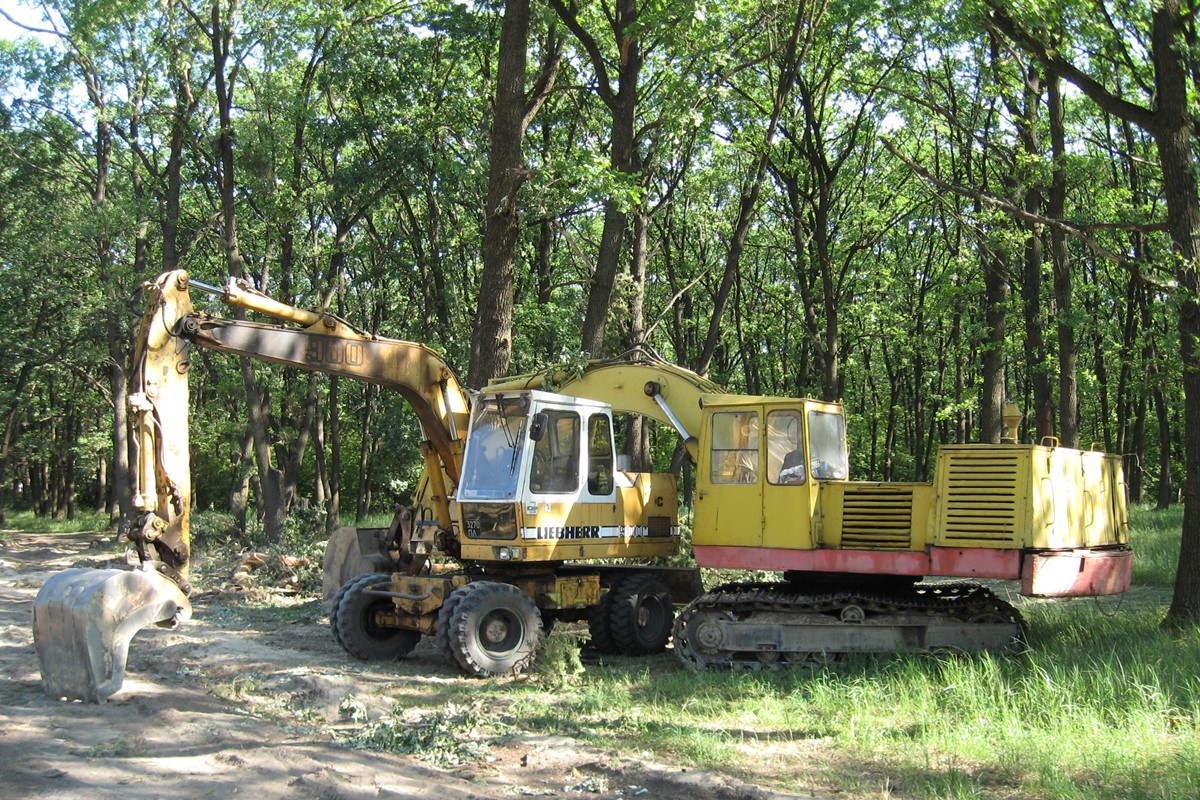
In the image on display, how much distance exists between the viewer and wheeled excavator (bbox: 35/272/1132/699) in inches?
407

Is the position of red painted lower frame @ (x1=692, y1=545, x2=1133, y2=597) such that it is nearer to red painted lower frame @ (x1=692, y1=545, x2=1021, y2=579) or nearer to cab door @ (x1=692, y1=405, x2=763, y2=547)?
red painted lower frame @ (x1=692, y1=545, x2=1021, y2=579)

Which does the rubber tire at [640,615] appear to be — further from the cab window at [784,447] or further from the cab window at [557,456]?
the cab window at [784,447]

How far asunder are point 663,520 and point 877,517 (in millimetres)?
3093

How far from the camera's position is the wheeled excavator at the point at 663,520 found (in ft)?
33.9

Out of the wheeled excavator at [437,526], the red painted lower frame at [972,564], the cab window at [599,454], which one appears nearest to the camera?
the wheeled excavator at [437,526]

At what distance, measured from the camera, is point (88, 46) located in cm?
2645

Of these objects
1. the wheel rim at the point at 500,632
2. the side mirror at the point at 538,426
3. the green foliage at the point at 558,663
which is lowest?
the green foliage at the point at 558,663

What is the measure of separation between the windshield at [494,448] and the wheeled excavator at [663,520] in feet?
0.09

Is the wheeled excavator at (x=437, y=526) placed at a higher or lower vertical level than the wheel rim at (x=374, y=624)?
higher

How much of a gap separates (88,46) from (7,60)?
359 cm

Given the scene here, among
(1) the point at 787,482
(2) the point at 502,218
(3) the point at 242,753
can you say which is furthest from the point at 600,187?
(3) the point at 242,753

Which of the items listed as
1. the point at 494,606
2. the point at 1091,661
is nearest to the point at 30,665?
the point at 494,606

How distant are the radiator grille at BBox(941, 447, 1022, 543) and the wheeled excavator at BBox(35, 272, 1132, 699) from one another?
0.02 meters

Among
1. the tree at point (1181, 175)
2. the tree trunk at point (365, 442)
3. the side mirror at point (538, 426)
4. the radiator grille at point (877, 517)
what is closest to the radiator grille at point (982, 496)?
the radiator grille at point (877, 517)
